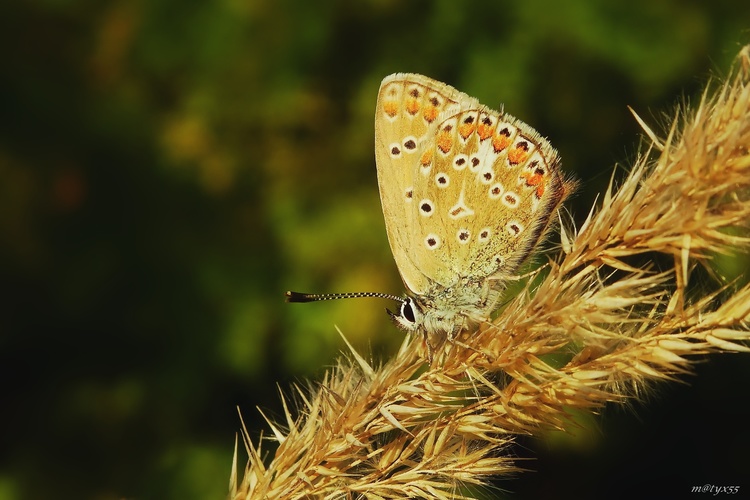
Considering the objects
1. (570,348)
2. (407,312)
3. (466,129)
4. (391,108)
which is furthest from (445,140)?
(570,348)

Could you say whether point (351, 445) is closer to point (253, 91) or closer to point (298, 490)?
point (298, 490)

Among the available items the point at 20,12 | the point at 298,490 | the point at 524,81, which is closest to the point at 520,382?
the point at 298,490

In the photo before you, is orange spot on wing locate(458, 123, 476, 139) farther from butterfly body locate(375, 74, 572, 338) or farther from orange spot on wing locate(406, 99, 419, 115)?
orange spot on wing locate(406, 99, 419, 115)

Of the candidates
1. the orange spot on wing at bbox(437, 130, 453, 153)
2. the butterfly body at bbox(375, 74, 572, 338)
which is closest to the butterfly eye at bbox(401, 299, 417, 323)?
the butterfly body at bbox(375, 74, 572, 338)

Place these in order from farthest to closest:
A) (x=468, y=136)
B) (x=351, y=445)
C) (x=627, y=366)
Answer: (x=468, y=136) < (x=351, y=445) < (x=627, y=366)

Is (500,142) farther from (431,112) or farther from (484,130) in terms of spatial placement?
(431,112)

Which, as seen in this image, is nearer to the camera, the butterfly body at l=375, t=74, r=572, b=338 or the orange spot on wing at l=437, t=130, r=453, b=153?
the butterfly body at l=375, t=74, r=572, b=338

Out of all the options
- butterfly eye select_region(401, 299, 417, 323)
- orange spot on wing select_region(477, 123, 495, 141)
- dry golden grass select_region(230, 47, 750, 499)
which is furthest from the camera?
orange spot on wing select_region(477, 123, 495, 141)

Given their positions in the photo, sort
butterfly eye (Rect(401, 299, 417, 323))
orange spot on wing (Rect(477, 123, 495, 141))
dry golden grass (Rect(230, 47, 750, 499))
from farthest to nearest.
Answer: orange spot on wing (Rect(477, 123, 495, 141))
butterfly eye (Rect(401, 299, 417, 323))
dry golden grass (Rect(230, 47, 750, 499))
